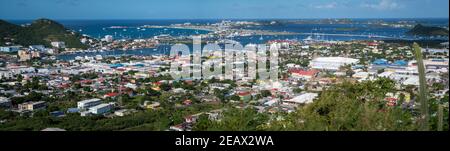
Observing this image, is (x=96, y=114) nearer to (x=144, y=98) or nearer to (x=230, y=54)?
(x=144, y=98)

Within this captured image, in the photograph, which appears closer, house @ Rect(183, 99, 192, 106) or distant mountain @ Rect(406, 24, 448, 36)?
house @ Rect(183, 99, 192, 106)

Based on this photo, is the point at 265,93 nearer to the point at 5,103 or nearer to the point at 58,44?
the point at 5,103

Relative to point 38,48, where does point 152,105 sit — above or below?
below

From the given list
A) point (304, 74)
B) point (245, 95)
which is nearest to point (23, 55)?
point (245, 95)

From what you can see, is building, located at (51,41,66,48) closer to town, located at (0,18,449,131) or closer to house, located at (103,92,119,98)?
town, located at (0,18,449,131)

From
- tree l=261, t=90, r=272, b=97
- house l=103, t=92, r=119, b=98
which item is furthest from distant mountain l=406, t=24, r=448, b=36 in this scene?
house l=103, t=92, r=119, b=98

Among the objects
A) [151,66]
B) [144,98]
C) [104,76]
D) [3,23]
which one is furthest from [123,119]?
[3,23]
